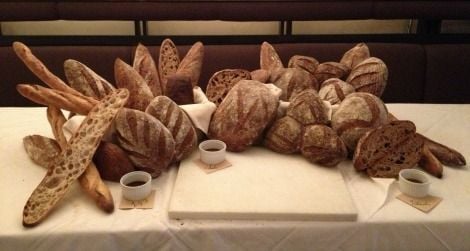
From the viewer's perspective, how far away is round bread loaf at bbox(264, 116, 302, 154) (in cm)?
101

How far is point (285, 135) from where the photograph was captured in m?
1.02

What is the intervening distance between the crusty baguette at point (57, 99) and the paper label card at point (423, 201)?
73cm

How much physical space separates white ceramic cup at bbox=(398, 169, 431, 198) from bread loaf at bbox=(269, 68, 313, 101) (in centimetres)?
38

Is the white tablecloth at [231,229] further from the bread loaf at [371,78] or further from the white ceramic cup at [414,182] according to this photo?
the bread loaf at [371,78]

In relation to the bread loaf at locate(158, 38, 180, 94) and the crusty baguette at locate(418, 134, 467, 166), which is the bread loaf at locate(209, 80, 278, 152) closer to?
the bread loaf at locate(158, 38, 180, 94)

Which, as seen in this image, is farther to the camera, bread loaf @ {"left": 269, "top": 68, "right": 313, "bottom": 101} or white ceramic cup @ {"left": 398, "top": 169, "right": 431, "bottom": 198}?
bread loaf @ {"left": 269, "top": 68, "right": 313, "bottom": 101}

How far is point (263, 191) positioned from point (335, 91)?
1.40 ft

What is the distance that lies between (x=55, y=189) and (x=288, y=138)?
543 mm

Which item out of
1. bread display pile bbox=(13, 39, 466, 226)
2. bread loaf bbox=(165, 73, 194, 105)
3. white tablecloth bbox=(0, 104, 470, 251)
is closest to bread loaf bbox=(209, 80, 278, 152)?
bread display pile bbox=(13, 39, 466, 226)

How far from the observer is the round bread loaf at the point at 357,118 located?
1.00m

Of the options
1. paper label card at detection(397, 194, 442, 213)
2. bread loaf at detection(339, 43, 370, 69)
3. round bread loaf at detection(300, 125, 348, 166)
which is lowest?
paper label card at detection(397, 194, 442, 213)

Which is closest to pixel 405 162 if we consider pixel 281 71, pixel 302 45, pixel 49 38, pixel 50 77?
pixel 281 71

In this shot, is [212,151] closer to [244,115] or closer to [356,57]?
[244,115]

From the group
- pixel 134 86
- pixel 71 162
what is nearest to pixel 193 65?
pixel 134 86
